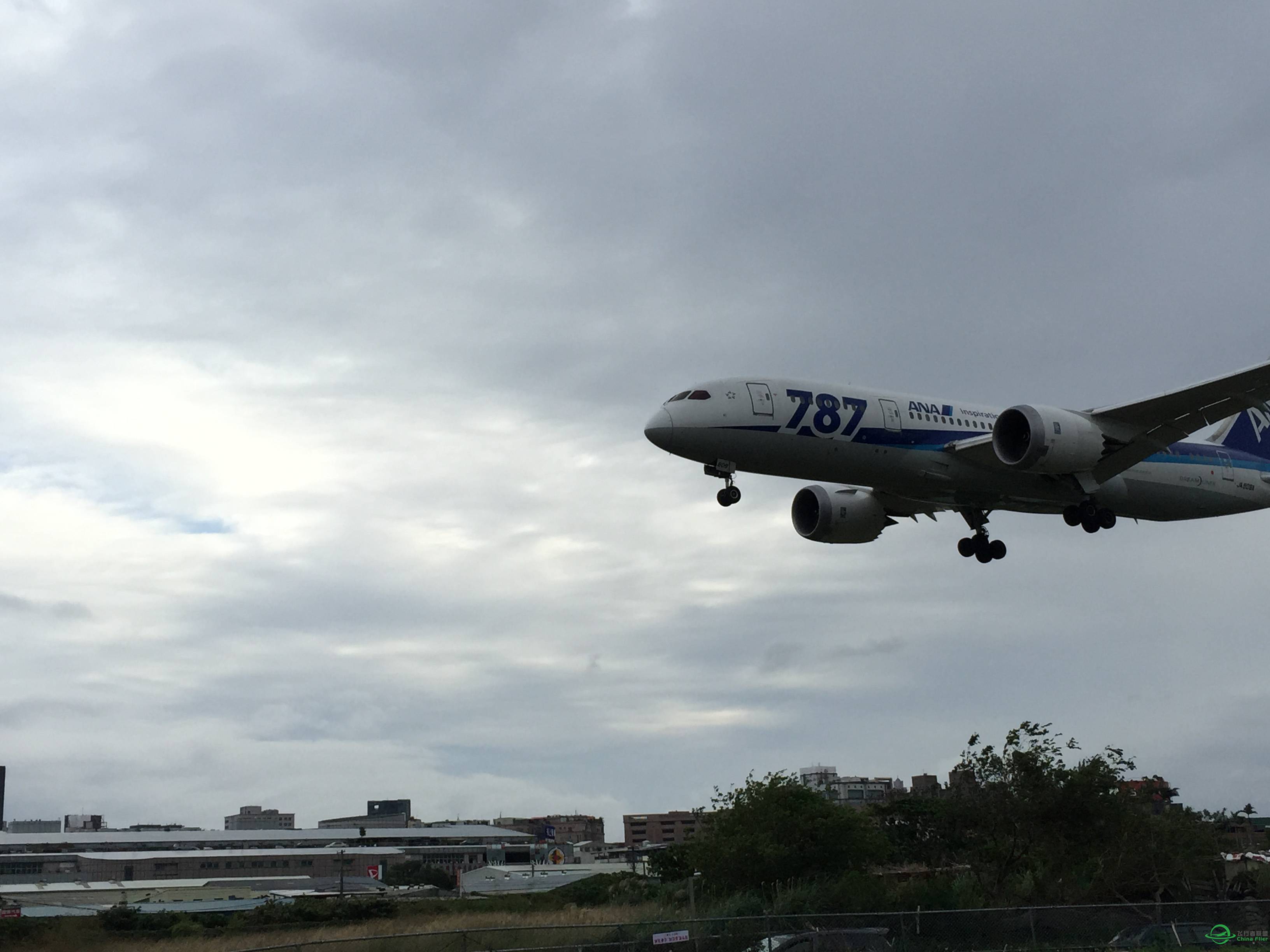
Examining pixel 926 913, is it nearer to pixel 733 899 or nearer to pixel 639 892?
Result: pixel 733 899

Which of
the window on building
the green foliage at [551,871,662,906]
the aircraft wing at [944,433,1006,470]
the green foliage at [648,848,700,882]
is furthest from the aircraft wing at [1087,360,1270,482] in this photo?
the window on building

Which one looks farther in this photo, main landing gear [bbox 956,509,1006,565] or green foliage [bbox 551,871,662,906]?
green foliage [bbox 551,871,662,906]

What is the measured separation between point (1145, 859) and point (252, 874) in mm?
80680

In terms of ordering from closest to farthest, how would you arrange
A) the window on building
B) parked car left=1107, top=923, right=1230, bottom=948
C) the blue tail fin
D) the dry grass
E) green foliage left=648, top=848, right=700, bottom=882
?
the dry grass → parked car left=1107, top=923, right=1230, bottom=948 → the blue tail fin → green foliage left=648, top=848, right=700, bottom=882 → the window on building

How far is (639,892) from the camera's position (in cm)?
5350

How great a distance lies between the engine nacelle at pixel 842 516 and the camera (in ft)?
131

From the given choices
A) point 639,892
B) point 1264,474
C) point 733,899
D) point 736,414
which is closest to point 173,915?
point 639,892

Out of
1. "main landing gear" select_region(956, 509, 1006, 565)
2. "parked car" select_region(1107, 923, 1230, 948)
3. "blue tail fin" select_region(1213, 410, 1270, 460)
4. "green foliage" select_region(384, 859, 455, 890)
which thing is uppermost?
"blue tail fin" select_region(1213, 410, 1270, 460)

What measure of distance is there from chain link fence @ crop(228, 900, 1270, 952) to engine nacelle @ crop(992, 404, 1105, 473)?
38.7 ft

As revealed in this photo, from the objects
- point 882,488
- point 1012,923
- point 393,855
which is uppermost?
point 882,488

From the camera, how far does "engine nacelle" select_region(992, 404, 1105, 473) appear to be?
107 feet

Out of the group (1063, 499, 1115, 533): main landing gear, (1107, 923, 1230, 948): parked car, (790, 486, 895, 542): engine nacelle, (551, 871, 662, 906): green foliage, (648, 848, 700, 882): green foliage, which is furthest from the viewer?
(648, 848, 700, 882): green foliage

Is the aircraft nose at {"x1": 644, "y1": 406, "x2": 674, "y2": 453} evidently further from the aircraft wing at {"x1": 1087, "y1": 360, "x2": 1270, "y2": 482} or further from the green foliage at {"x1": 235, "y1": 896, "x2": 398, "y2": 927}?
the green foliage at {"x1": 235, "y1": 896, "x2": 398, "y2": 927}

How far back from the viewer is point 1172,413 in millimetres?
34594
